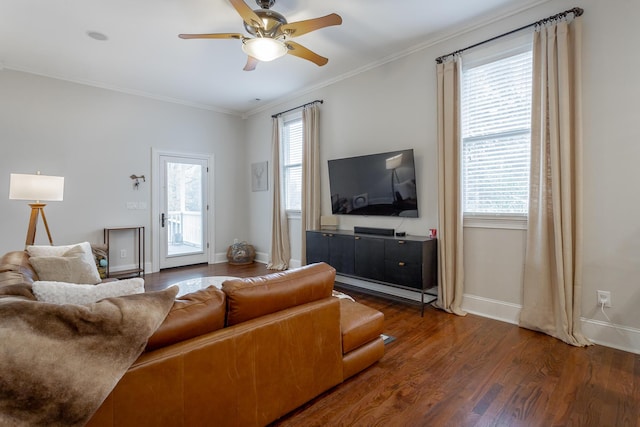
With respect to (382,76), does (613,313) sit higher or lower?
lower

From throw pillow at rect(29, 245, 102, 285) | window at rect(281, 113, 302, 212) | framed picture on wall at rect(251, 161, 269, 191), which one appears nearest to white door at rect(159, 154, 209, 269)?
framed picture on wall at rect(251, 161, 269, 191)

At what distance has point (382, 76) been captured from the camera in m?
4.20

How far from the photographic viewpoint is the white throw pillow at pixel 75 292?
1.33 metres

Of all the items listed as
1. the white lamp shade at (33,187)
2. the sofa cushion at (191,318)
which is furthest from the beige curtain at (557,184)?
the white lamp shade at (33,187)

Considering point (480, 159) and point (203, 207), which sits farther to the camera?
point (203, 207)

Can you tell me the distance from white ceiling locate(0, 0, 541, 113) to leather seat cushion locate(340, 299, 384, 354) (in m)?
2.75

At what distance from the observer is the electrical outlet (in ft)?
8.65

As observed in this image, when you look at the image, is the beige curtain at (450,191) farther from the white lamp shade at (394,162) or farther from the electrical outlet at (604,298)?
the electrical outlet at (604,298)

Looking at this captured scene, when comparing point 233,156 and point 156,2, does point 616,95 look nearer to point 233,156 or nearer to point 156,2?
point 156,2

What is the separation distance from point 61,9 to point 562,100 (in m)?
4.65

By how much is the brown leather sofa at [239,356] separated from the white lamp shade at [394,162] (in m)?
2.19

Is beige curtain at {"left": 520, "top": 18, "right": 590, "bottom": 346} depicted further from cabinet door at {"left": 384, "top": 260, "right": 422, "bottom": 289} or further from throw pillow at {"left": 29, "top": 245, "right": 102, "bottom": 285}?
throw pillow at {"left": 29, "top": 245, "right": 102, "bottom": 285}

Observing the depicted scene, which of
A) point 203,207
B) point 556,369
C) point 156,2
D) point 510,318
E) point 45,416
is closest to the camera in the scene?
point 45,416

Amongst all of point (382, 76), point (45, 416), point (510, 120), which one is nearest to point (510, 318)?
point (510, 120)
